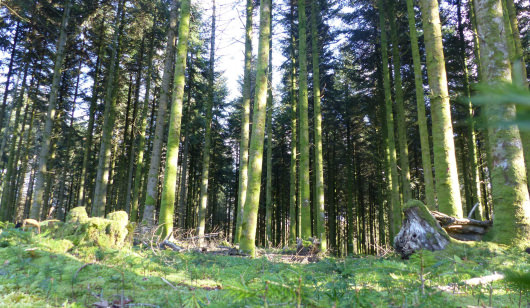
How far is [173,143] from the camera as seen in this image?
8.44 m

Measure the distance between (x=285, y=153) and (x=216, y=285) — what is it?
23180 millimetres

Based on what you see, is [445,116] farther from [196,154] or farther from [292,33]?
[196,154]

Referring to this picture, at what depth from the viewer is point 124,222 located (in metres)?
5.56

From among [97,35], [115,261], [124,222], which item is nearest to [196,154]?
[97,35]

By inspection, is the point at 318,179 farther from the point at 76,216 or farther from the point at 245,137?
the point at 76,216

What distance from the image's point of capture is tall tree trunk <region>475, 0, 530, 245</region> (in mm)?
5324

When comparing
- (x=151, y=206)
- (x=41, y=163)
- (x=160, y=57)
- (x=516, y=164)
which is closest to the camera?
(x=516, y=164)

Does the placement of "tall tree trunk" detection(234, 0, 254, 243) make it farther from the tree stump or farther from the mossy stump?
the tree stump

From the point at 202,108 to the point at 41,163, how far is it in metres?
11.8

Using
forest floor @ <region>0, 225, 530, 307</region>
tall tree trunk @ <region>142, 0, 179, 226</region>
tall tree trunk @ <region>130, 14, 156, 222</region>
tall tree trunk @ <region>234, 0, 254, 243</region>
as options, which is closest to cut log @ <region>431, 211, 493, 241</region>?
forest floor @ <region>0, 225, 530, 307</region>

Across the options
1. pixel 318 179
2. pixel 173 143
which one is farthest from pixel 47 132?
pixel 318 179

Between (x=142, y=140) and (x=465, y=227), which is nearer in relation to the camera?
(x=465, y=227)

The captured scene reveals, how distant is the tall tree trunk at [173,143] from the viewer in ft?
26.7

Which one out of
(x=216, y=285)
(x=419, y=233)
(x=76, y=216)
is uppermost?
(x=76, y=216)
